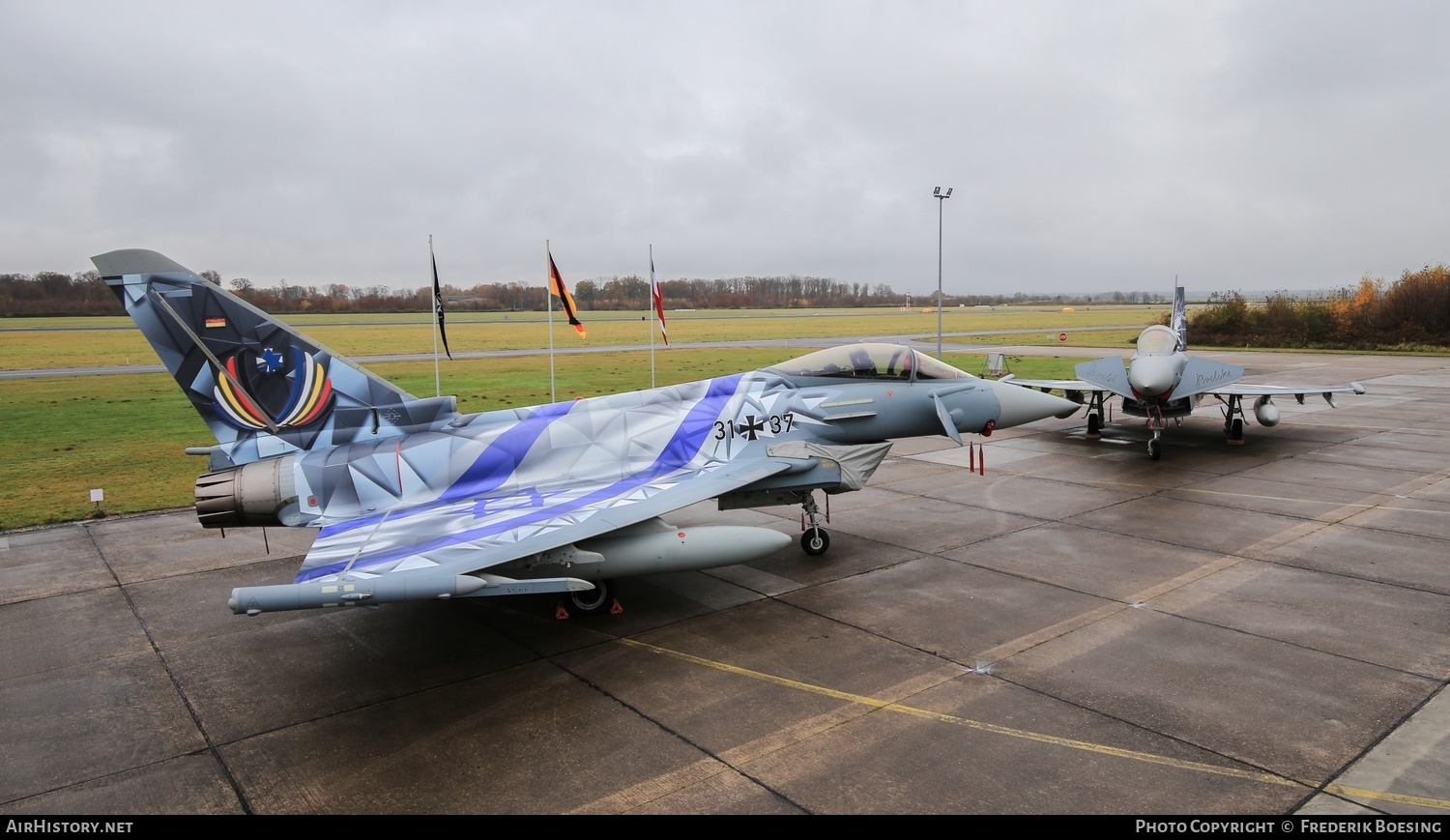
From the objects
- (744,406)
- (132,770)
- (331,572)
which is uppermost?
(744,406)

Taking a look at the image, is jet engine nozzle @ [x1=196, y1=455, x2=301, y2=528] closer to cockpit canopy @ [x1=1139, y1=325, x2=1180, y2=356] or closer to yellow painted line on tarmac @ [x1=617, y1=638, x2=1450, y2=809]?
yellow painted line on tarmac @ [x1=617, y1=638, x2=1450, y2=809]

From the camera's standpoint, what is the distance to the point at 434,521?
9.38 m

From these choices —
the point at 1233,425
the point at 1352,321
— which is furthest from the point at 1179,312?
the point at 1352,321

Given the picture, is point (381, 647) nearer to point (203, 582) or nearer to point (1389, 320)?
point (203, 582)

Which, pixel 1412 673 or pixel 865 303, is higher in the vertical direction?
pixel 865 303

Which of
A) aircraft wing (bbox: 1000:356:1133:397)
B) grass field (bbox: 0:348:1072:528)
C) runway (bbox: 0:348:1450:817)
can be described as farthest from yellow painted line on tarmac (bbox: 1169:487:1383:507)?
A: grass field (bbox: 0:348:1072:528)

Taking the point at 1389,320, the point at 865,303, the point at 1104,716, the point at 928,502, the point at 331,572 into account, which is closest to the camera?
the point at 1104,716

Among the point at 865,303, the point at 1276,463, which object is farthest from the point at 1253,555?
the point at 865,303

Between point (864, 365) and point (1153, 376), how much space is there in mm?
9610

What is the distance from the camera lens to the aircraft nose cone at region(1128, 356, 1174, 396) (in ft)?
60.3

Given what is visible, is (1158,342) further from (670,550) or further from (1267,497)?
(670,550)

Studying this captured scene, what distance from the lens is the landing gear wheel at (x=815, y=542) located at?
1208 centimetres
